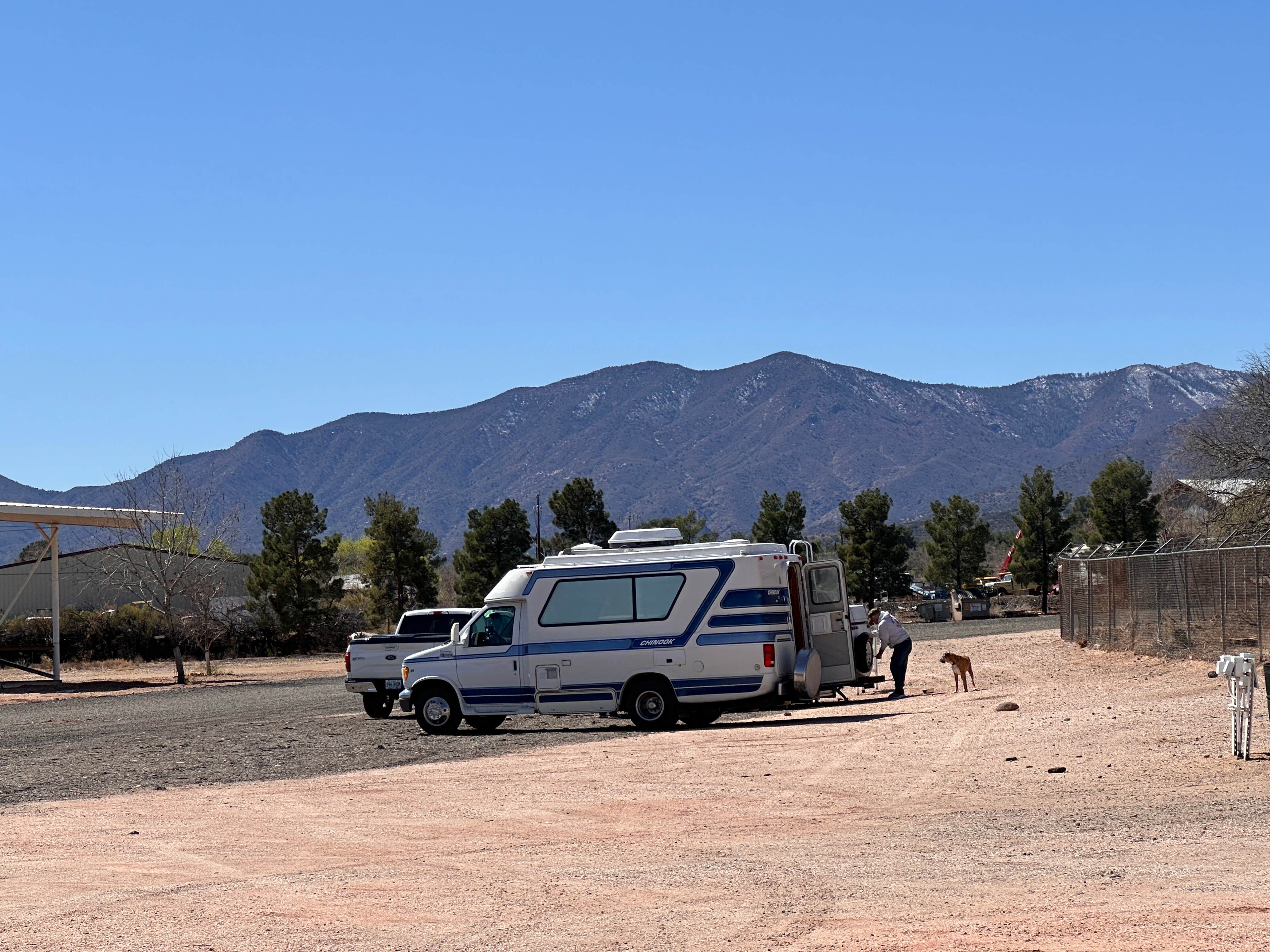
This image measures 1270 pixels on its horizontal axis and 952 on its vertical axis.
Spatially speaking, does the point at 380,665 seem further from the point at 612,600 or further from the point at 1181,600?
the point at 1181,600

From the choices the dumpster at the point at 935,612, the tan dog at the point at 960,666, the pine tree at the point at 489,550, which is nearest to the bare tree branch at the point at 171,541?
the pine tree at the point at 489,550

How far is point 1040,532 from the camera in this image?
82.8 meters

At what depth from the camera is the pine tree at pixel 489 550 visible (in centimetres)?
7019

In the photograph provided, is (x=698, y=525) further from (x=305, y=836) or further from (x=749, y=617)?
(x=305, y=836)

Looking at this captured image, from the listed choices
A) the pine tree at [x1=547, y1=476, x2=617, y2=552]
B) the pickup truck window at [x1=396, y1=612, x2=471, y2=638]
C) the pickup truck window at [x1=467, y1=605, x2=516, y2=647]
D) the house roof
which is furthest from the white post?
→ the house roof

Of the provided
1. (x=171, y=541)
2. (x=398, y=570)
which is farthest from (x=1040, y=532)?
(x=171, y=541)

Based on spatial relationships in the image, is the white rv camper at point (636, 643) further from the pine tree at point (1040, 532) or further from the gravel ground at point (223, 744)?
the pine tree at point (1040, 532)

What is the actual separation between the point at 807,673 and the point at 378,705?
29.1 ft

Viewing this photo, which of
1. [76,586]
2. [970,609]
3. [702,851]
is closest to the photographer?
[702,851]

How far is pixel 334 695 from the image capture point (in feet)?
110

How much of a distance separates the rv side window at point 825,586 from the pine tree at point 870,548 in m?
57.9

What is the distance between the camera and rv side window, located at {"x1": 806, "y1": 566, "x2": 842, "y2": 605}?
2064 cm

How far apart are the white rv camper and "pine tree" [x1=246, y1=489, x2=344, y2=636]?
45987 millimetres

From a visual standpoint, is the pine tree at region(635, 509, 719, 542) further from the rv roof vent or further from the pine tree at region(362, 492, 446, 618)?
the rv roof vent
